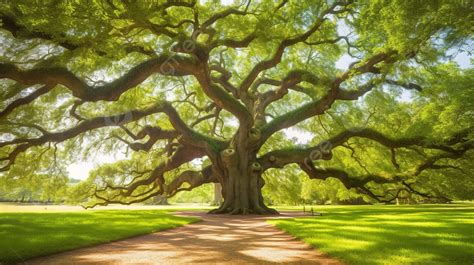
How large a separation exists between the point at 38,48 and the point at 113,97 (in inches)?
136

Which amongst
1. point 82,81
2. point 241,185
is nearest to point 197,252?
point 82,81

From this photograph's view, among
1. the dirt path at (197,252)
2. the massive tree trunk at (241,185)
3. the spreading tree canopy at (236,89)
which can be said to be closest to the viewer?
the dirt path at (197,252)

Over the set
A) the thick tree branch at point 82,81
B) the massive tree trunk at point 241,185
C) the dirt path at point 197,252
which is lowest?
the dirt path at point 197,252

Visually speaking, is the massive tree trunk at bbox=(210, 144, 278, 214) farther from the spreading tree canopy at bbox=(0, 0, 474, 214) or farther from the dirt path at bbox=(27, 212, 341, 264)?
the dirt path at bbox=(27, 212, 341, 264)

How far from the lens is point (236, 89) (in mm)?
24172

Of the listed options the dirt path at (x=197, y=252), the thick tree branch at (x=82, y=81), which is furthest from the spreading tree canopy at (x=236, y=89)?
the dirt path at (x=197, y=252)

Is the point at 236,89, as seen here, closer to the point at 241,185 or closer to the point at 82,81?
the point at 241,185

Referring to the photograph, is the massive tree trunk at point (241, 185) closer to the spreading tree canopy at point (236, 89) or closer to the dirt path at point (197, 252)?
the spreading tree canopy at point (236, 89)

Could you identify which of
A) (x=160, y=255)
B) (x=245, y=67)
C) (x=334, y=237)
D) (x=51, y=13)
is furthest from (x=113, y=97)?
(x=245, y=67)

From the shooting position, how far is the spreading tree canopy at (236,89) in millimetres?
9938

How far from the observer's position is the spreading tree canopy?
9938mm

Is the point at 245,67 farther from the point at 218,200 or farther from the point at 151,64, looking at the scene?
the point at 218,200

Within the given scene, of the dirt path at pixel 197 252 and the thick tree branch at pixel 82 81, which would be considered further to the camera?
the thick tree branch at pixel 82 81

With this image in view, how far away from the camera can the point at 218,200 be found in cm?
4238
